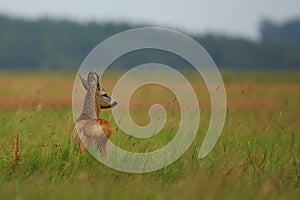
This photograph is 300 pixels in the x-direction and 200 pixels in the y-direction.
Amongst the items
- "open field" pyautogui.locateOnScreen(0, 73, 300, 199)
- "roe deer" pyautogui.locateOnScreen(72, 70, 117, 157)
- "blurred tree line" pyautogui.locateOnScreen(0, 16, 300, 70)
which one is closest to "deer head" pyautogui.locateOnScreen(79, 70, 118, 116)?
"roe deer" pyautogui.locateOnScreen(72, 70, 117, 157)

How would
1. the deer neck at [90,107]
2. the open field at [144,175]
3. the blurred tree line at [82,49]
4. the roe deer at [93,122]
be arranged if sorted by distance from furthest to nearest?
the blurred tree line at [82,49], the deer neck at [90,107], the roe deer at [93,122], the open field at [144,175]

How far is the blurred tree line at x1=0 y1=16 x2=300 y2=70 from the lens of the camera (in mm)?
95500

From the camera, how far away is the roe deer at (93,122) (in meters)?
6.41

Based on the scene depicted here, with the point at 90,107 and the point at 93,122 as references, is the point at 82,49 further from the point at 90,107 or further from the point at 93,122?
the point at 93,122

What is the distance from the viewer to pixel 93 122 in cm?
645

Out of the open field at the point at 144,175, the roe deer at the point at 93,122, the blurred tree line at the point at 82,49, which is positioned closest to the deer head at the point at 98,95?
the roe deer at the point at 93,122

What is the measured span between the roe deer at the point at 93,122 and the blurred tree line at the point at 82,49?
8382 cm

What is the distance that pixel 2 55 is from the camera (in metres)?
98.8

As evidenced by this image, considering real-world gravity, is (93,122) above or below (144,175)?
above

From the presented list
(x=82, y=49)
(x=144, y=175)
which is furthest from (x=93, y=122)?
(x=82, y=49)

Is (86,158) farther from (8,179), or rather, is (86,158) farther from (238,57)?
(238,57)

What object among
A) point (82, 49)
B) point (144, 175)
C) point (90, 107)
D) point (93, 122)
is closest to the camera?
point (144, 175)

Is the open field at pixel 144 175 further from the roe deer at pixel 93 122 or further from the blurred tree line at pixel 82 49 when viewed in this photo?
the blurred tree line at pixel 82 49

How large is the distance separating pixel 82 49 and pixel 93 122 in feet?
316
